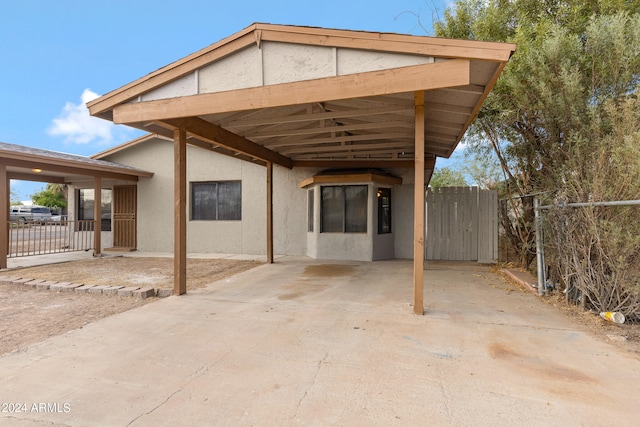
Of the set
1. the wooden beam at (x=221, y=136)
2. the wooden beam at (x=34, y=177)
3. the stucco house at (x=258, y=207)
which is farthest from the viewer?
the wooden beam at (x=34, y=177)

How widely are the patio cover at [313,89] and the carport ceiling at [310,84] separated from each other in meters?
0.01

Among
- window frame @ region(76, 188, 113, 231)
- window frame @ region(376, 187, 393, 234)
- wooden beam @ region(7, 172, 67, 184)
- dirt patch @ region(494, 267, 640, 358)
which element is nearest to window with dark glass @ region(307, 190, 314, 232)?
window frame @ region(376, 187, 393, 234)

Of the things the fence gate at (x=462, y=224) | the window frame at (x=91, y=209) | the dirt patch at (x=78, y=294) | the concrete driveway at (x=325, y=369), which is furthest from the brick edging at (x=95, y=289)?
the fence gate at (x=462, y=224)

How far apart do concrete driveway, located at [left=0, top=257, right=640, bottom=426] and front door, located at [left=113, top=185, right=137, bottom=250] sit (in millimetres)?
7863

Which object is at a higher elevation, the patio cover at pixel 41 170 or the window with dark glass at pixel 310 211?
the patio cover at pixel 41 170

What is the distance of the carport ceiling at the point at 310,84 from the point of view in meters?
3.41

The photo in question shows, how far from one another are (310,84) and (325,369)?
3.05m

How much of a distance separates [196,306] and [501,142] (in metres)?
6.54

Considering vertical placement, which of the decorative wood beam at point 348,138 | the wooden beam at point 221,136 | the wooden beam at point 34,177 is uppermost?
the decorative wood beam at point 348,138

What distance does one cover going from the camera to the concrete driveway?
2023mm

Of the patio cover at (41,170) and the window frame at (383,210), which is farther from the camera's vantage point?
the window frame at (383,210)

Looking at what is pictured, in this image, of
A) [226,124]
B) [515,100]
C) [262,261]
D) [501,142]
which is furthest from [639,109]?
[262,261]

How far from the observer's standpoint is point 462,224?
331 inches

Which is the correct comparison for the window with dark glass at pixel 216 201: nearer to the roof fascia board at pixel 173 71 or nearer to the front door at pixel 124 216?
the front door at pixel 124 216
